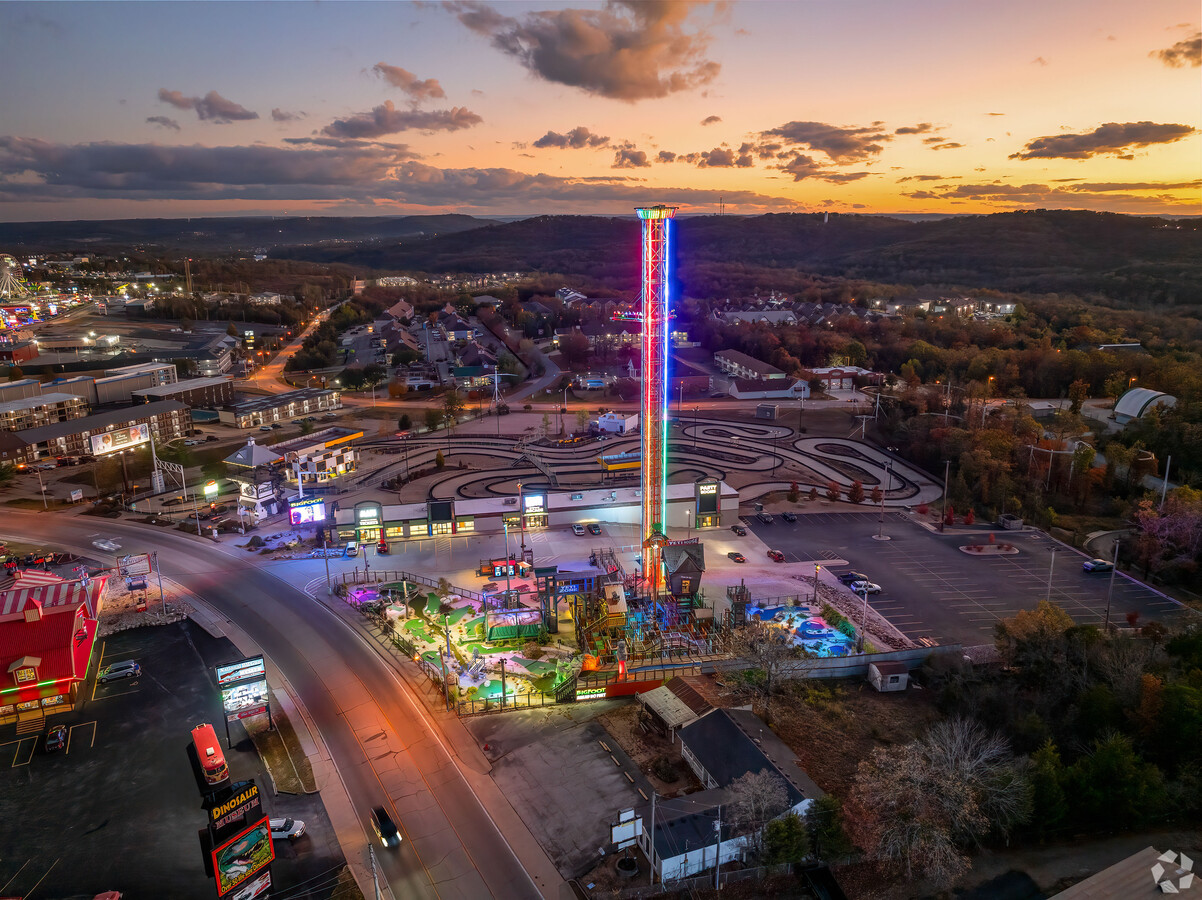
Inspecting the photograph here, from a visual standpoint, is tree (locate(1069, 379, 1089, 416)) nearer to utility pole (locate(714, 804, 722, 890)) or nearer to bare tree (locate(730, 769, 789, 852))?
bare tree (locate(730, 769, 789, 852))

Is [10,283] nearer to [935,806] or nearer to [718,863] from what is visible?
[718,863]

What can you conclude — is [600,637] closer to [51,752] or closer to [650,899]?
[650,899]

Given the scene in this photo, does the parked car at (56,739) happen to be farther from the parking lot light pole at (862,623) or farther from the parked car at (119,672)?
the parking lot light pole at (862,623)

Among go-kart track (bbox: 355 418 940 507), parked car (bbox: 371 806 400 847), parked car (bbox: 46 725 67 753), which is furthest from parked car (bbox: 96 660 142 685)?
go-kart track (bbox: 355 418 940 507)

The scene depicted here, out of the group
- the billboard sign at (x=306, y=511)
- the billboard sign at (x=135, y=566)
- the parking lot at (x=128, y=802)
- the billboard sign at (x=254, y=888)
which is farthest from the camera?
the billboard sign at (x=306, y=511)

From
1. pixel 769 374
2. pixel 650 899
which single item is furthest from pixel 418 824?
pixel 769 374

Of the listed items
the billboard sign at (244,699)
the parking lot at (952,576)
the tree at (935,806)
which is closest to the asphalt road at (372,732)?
the billboard sign at (244,699)

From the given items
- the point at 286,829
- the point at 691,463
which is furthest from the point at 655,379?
the point at 691,463
